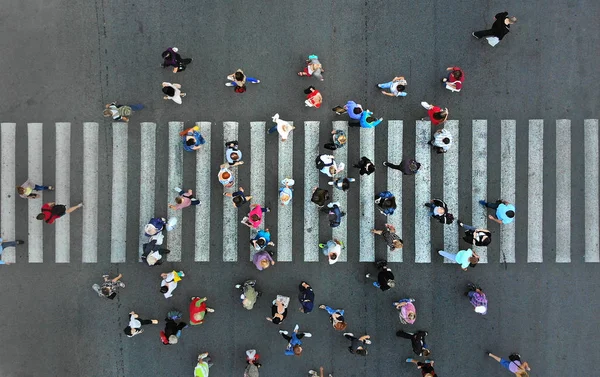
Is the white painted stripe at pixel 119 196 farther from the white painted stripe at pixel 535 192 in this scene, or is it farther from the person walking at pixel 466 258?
the white painted stripe at pixel 535 192

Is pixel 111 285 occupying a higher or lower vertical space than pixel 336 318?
higher

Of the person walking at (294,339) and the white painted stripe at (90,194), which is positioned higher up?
the white painted stripe at (90,194)

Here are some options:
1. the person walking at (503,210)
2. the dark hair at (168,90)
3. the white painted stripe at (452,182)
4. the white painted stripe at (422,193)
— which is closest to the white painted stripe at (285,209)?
the dark hair at (168,90)

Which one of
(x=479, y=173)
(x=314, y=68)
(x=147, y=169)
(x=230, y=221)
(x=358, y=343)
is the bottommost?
(x=358, y=343)

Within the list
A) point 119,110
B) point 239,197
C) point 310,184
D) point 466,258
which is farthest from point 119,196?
point 466,258

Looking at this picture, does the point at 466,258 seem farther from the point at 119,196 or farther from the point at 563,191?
the point at 119,196

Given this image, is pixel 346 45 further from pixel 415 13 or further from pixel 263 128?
pixel 263 128

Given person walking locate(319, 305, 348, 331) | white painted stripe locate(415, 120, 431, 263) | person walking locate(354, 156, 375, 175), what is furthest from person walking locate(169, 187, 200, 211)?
white painted stripe locate(415, 120, 431, 263)
